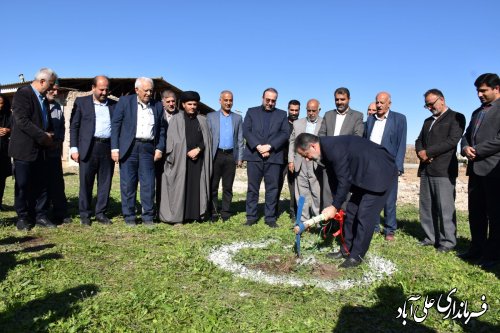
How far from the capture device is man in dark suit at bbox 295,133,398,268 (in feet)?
14.6

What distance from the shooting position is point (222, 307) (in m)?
3.32

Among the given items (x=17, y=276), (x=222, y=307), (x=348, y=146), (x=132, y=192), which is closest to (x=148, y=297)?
(x=222, y=307)

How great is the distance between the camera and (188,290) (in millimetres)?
3709

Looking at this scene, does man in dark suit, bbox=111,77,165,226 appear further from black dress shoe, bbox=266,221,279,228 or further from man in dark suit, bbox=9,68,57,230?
black dress shoe, bbox=266,221,279,228

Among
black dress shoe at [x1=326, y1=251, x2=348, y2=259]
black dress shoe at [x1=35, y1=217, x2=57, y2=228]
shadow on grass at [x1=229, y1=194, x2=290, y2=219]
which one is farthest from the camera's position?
shadow on grass at [x1=229, y1=194, x2=290, y2=219]

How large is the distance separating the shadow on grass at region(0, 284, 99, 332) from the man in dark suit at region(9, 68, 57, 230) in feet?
8.87

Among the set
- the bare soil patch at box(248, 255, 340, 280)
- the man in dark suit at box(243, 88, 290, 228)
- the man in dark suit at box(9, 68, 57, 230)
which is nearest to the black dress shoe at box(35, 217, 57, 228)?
the man in dark suit at box(9, 68, 57, 230)

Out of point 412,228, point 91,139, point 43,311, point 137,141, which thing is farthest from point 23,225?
point 412,228

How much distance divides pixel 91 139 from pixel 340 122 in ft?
13.4

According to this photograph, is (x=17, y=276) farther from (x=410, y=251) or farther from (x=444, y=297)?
(x=410, y=251)

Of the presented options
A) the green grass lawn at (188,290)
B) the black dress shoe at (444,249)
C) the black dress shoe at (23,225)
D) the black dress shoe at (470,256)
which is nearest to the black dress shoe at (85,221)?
the green grass lawn at (188,290)

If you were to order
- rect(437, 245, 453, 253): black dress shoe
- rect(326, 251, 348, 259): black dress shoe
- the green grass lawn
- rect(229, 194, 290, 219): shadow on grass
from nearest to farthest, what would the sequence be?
the green grass lawn < rect(326, 251, 348, 259): black dress shoe < rect(437, 245, 453, 253): black dress shoe < rect(229, 194, 290, 219): shadow on grass

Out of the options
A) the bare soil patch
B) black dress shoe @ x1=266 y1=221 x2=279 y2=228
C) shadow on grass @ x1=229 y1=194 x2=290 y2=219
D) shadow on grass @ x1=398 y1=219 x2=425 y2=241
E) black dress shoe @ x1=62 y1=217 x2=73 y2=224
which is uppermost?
the bare soil patch

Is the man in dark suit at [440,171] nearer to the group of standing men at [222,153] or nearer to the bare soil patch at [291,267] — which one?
the group of standing men at [222,153]
